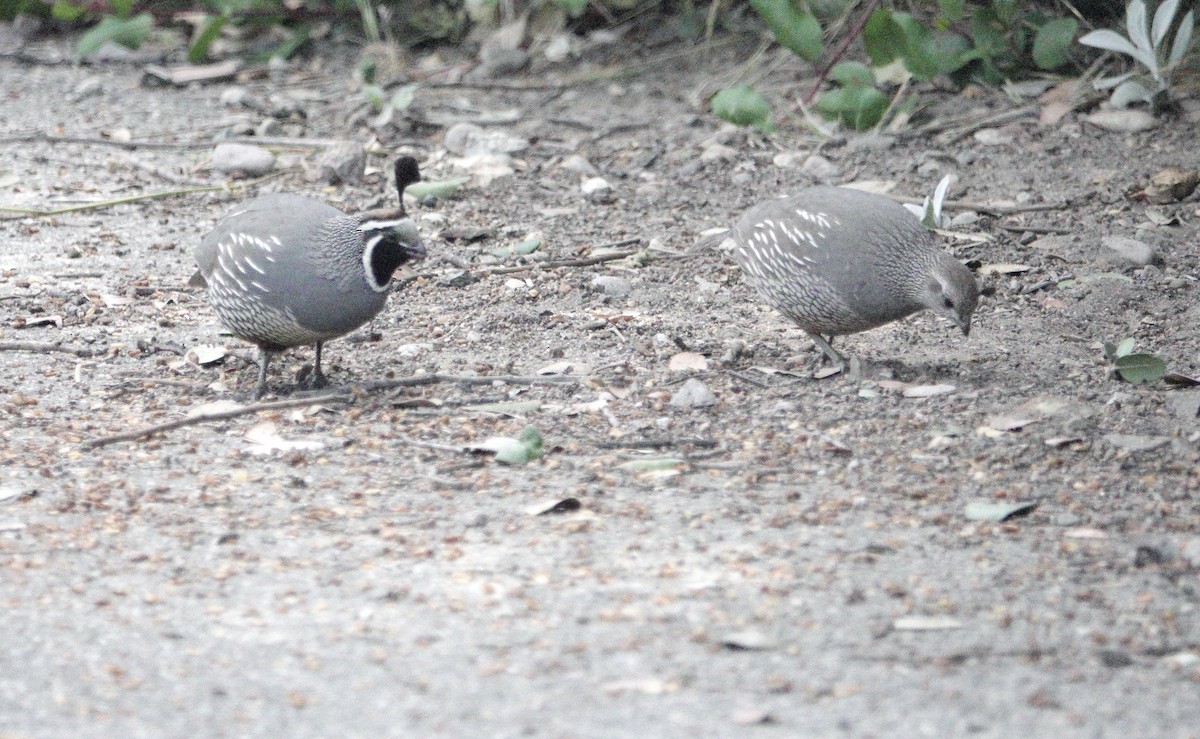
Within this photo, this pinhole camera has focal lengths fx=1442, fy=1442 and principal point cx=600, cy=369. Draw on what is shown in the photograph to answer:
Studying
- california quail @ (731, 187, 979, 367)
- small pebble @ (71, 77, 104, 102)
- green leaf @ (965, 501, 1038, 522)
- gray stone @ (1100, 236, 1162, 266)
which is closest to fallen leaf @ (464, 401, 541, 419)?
california quail @ (731, 187, 979, 367)

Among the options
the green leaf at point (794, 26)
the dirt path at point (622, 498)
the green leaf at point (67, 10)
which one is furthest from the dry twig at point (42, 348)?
the green leaf at point (67, 10)

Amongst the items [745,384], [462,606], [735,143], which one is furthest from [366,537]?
[735,143]

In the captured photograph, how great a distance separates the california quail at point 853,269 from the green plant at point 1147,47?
2.46m

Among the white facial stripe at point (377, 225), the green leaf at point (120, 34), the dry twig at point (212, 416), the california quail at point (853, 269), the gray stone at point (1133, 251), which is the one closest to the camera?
the dry twig at point (212, 416)

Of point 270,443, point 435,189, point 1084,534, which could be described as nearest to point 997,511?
point 1084,534

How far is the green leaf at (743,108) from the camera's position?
815cm

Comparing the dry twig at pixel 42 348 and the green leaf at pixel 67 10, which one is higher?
the green leaf at pixel 67 10

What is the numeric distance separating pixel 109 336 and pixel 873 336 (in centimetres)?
316

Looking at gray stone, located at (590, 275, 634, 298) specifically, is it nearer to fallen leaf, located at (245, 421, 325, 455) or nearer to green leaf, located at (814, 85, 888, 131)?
fallen leaf, located at (245, 421, 325, 455)

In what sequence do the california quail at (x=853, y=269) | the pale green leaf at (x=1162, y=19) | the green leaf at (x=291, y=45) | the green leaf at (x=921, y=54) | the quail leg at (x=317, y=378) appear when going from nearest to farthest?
1. the california quail at (x=853, y=269)
2. the quail leg at (x=317, y=378)
3. the pale green leaf at (x=1162, y=19)
4. the green leaf at (x=921, y=54)
5. the green leaf at (x=291, y=45)

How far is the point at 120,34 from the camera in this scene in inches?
420

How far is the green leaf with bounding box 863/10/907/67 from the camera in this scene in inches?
314

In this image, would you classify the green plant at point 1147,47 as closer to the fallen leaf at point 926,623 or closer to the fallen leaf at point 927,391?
the fallen leaf at point 927,391

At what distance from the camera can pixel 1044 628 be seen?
3.40m
